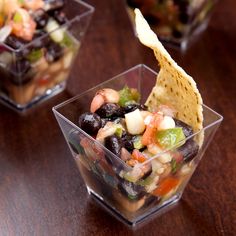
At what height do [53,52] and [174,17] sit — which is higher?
[53,52]

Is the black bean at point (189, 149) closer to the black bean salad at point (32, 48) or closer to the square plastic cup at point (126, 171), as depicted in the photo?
the square plastic cup at point (126, 171)

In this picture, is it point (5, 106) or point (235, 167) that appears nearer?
point (235, 167)

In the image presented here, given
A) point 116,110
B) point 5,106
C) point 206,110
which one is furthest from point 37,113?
point 206,110

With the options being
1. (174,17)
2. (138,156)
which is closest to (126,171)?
(138,156)

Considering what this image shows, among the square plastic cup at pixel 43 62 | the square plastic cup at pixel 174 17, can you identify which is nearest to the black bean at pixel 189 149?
the square plastic cup at pixel 43 62

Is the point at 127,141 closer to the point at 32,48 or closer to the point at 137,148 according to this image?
the point at 137,148

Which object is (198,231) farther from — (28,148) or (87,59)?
(87,59)

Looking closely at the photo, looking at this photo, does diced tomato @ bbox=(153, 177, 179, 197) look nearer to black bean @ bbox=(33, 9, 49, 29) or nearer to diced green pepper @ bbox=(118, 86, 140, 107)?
diced green pepper @ bbox=(118, 86, 140, 107)
